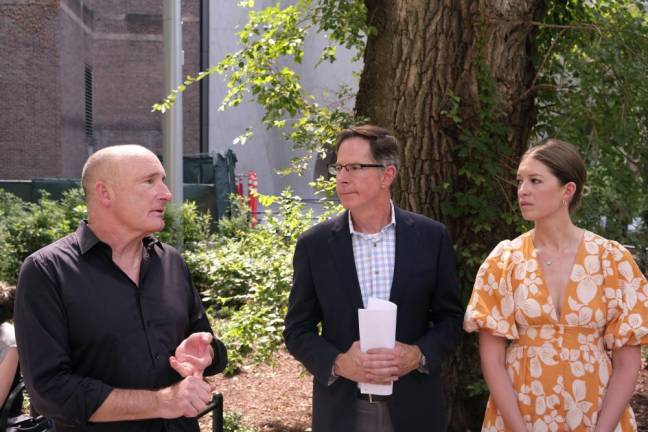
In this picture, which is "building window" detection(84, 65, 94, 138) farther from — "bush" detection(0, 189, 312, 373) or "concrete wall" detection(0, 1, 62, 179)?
"bush" detection(0, 189, 312, 373)

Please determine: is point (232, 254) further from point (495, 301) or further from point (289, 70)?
point (495, 301)

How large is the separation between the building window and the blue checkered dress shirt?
30777 mm

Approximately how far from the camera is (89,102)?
33469 mm

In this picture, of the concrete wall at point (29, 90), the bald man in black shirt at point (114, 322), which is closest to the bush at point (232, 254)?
the bald man in black shirt at point (114, 322)

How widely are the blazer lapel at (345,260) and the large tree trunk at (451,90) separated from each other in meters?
1.72

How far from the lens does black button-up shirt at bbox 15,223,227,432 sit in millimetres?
2918

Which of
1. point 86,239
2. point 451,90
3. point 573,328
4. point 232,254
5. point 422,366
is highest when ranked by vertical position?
point 451,90

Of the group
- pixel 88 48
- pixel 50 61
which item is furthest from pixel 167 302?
pixel 88 48

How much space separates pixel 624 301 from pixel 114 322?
2.01 meters

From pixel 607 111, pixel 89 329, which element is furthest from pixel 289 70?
pixel 89 329

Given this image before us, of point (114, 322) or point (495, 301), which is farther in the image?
point (495, 301)

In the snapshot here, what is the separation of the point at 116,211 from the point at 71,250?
0.71 feet

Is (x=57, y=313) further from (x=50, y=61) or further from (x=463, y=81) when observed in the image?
(x=50, y=61)

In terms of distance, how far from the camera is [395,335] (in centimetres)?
360
